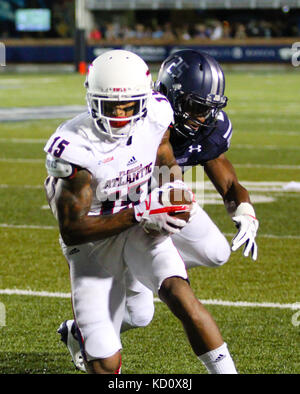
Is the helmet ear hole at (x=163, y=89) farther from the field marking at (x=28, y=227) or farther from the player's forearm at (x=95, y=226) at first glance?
the field marking at (x=28, y=227)

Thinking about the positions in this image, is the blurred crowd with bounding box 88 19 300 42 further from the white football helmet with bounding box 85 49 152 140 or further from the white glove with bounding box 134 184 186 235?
the white glove with bounding box 134 184 186 235

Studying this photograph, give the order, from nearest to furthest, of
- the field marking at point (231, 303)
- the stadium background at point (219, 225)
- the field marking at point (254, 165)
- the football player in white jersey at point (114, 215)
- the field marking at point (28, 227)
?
1. the football player in white jersey at point (114, 215)
2. the stadium background at point (219, 225)
3. the field marking at point (231, 303)
4. the field marking at point (28, 227)
5. the field marking at point (254, 165)

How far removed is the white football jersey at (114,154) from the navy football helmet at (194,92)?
0.33m

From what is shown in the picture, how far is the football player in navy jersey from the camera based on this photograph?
375 centimetres

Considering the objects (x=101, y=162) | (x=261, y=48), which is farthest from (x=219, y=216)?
(x=261, y=48)

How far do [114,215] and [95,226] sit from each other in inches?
3.2

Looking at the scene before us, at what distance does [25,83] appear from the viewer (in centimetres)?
2048

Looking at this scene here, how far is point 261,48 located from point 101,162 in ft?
70.8

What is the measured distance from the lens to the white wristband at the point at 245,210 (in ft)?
11.5

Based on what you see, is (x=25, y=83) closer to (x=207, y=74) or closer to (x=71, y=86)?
(x=71, y=86)

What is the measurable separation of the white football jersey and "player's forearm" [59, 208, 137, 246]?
0.16 m

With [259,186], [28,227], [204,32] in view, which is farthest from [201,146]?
[204,32]

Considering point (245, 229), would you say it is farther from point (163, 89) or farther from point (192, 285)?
point (192, 285)

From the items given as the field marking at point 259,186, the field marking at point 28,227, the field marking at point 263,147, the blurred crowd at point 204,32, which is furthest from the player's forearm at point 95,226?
the blurred crowd at point 204,32
